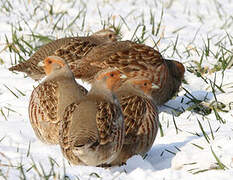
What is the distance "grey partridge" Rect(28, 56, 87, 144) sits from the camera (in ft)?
16.4

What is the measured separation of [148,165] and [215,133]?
750mm

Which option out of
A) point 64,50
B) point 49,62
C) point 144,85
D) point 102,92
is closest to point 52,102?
point 49,62

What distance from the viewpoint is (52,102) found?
16.7 ft

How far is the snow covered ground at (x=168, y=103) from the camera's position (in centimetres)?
390

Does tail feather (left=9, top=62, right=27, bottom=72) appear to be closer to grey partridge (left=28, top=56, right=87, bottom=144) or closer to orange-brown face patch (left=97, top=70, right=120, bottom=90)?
A: grey partridge (left=28, top=56, right=87, bottom=144)

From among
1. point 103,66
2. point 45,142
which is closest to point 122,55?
point 103,66

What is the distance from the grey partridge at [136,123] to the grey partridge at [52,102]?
1.32 feet

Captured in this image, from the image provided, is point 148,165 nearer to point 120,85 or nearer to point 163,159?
point 163,159

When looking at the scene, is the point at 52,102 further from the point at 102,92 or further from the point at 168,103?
the point at 168,103

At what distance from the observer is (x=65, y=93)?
5.08m

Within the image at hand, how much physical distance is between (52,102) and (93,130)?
→ 1.00 meters

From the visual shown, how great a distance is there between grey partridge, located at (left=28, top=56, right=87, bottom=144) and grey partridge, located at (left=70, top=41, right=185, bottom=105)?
1322mm

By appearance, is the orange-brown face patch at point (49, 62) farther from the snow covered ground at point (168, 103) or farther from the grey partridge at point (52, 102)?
the snow covered ground at point (168, 103)

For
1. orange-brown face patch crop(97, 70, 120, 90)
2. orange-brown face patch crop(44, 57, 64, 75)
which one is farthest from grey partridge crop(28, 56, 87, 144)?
orange-brown face patch crop(97, 70, 120, 90)
